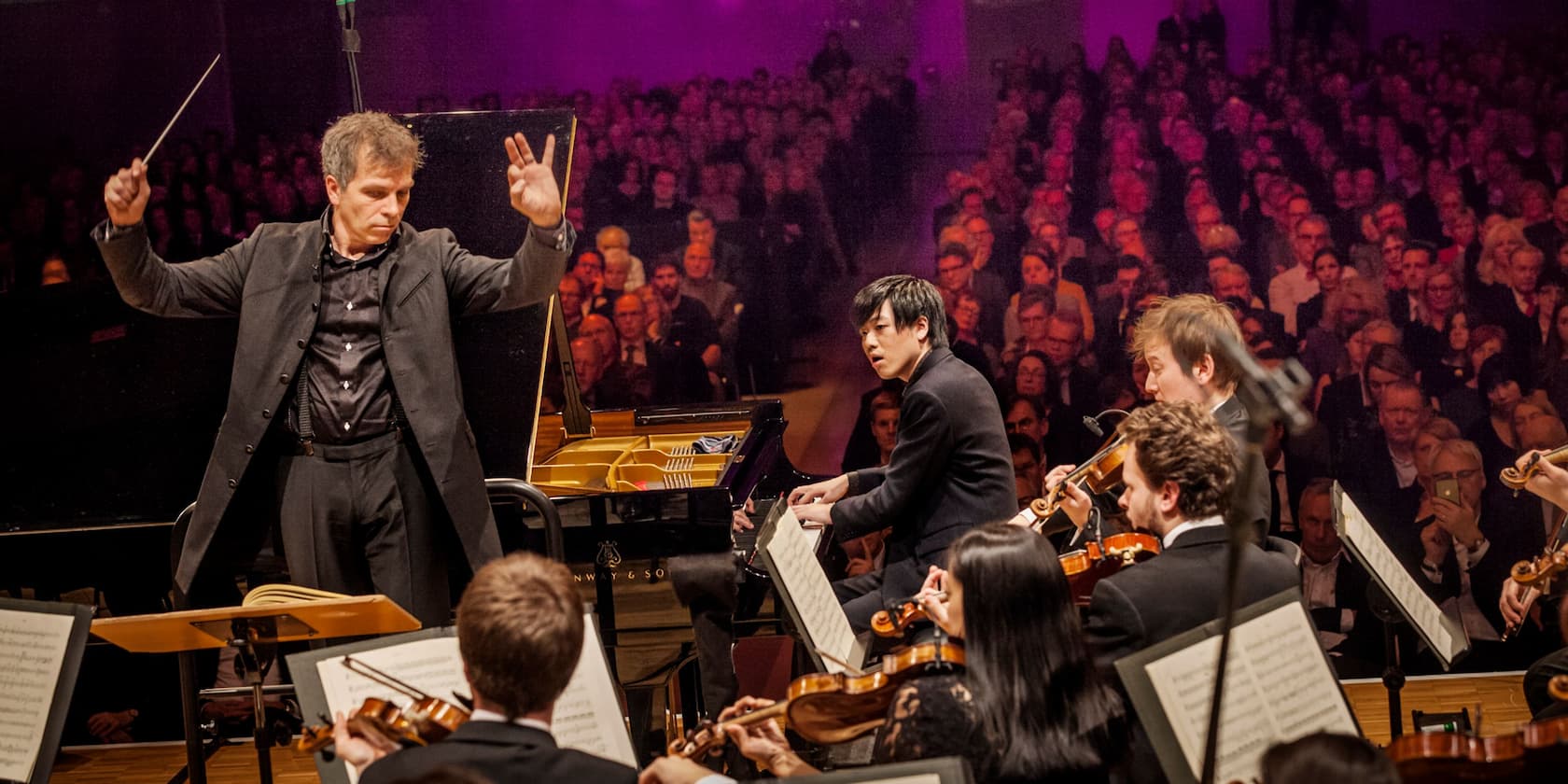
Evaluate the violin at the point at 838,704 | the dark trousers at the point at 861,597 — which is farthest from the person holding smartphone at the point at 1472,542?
the violin at the point at 838,704

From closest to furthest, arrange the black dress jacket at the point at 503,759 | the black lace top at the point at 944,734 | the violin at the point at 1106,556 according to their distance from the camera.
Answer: the black dress jacket at the point at 503,759 → the black lace top at the point at 944,734 → the violin at the point at 1106,556

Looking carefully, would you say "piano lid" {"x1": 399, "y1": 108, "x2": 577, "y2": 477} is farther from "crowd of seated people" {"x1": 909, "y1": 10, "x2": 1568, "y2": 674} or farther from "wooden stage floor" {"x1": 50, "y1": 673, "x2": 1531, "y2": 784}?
"crowd of seated people" {"x1": 909, "y1": 10, "x2": 1568, "y2": 674}

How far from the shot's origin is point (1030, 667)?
8.42ft

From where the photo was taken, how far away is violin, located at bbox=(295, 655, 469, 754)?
8.23 ft

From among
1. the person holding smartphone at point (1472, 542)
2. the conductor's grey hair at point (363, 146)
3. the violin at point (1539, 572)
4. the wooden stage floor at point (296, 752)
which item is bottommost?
the wooden stage floor at point (296, 752)

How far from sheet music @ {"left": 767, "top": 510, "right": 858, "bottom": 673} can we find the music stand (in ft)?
2.77

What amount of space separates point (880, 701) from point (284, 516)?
1.60 m

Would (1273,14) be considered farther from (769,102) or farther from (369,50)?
(369,50)

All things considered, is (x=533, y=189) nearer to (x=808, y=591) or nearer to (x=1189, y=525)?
(x=808, y=591)

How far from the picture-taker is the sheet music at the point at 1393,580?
3578 millimetres

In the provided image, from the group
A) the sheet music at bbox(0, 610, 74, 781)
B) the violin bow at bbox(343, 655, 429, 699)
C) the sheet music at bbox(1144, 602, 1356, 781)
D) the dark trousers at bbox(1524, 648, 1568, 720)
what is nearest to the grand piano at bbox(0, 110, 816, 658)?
the violin bow at bbox(343, 655, 429, 699)

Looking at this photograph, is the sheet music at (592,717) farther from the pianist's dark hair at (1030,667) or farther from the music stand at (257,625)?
the pianist's dark hair at (1030,667)

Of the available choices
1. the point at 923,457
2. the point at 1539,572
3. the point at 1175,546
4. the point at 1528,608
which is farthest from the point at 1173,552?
the point at 1528,608

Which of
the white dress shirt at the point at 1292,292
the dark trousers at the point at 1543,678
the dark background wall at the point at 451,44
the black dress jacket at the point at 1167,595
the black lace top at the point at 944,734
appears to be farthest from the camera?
the dark background wall at the point at 451,44
